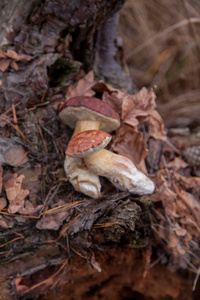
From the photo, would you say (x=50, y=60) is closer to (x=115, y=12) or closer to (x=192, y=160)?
(x=115, y=12)

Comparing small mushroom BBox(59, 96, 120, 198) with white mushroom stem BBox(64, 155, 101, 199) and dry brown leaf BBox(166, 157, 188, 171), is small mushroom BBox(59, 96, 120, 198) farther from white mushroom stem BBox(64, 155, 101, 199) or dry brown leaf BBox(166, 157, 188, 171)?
dry brown leaf BBox(166, 157, 188, 171)

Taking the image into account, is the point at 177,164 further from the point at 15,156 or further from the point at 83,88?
the point at 15,156

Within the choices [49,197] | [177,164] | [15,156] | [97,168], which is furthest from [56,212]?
[177,164]

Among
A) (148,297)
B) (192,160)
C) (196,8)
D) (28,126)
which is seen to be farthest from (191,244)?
(196,8)

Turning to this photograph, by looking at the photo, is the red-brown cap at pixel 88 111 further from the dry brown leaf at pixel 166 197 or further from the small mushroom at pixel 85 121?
the dry brown leaf at pixel 166 197

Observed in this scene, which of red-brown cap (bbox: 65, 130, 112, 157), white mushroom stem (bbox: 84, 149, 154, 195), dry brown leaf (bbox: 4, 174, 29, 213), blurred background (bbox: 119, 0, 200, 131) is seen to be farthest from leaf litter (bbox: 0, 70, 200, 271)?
blurred background (bbox: 119, 0, 200, 131)
